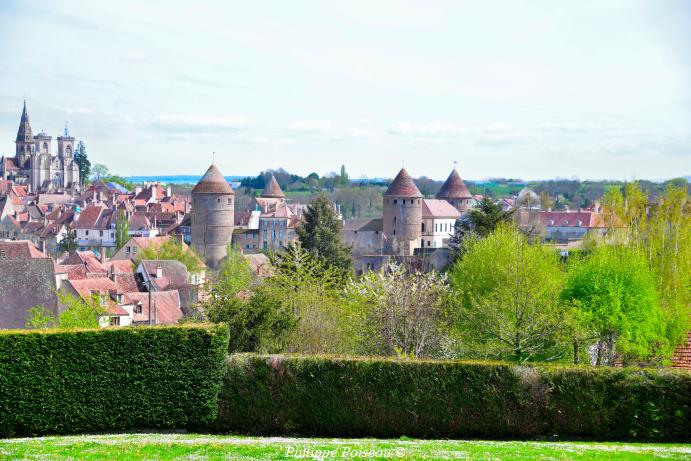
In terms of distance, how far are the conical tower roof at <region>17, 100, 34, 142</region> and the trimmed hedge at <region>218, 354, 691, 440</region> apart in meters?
169

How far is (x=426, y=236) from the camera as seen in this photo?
266 ft

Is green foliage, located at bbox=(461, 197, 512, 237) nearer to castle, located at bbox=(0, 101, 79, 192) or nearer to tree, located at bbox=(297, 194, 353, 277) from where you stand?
tree, located at bbox=(297, 194, 353, 277)

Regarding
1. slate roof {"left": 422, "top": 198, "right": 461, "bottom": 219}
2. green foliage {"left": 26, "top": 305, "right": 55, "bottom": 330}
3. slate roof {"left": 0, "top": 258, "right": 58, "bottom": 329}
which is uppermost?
slate roof {"left": 422, "top": 198, "right": 461, "bottom": 219}

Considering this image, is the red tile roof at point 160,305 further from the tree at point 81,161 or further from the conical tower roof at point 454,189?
the tree at point 81,161

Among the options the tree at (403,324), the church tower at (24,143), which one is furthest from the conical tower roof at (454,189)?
the church tower at (24,143)

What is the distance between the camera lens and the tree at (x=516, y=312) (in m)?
22.3

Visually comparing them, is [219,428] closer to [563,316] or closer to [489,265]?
[563,316]

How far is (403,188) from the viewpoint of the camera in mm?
70750

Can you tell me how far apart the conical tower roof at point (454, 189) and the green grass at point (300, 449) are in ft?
242

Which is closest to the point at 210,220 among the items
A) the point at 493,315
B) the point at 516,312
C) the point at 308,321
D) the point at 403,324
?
the point at 308,321

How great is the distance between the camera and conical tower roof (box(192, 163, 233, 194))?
2660 inches

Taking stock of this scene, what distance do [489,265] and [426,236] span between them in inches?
2064

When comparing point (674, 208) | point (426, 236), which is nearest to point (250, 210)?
point (426, 236)

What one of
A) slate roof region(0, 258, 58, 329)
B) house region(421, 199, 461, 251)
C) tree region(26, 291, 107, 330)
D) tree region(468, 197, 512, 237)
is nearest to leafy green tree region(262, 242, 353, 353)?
tree region(26, 291, 107, 330)
